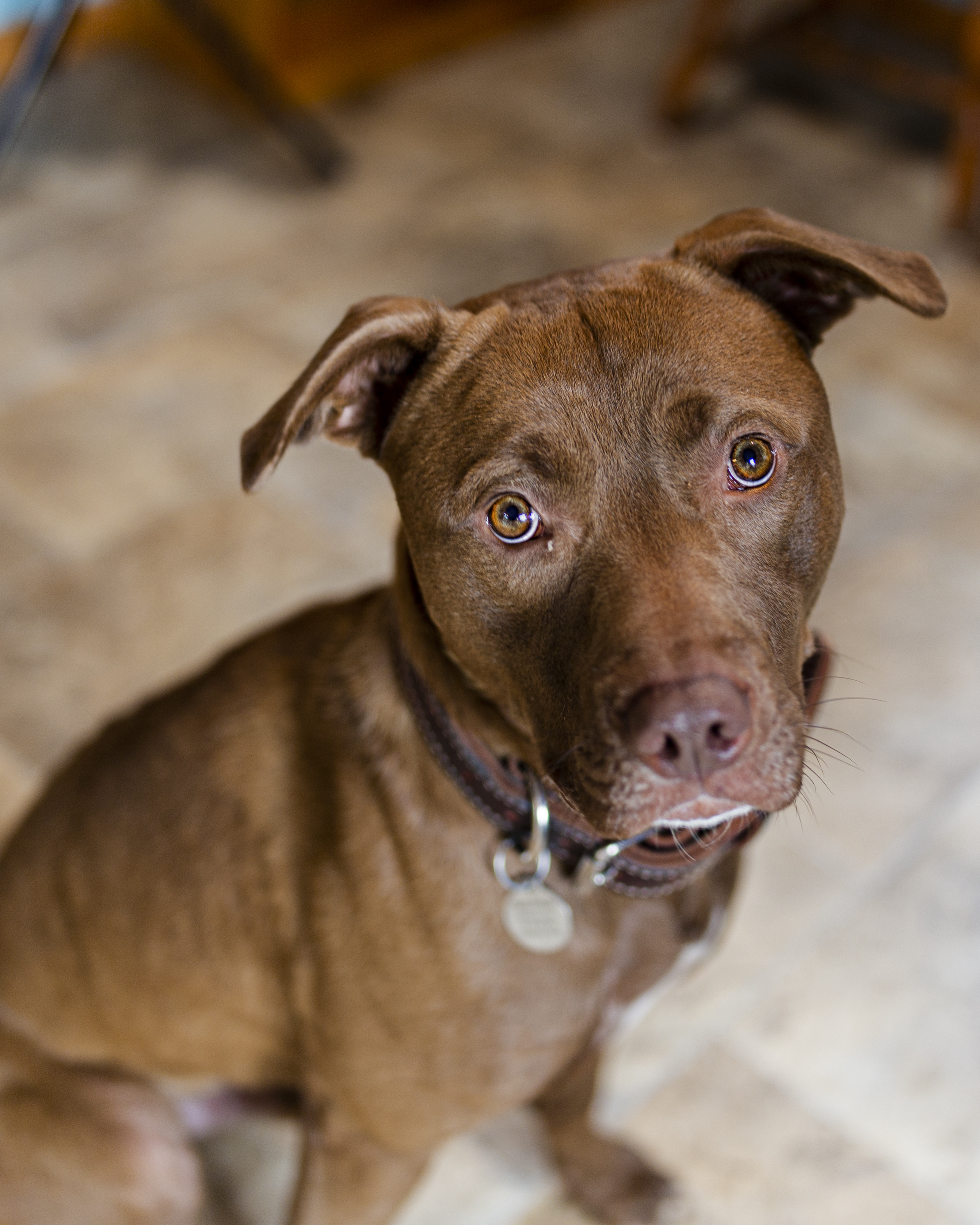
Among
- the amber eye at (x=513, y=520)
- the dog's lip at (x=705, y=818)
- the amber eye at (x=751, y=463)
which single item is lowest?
→ the dog's lip at (x=705, y=818)

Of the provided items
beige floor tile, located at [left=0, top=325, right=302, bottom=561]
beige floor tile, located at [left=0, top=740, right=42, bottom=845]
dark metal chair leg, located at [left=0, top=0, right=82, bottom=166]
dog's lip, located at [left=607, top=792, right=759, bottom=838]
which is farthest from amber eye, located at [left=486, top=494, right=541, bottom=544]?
dark metal chair leg, located at [left=0, top=0, right=82, bottom=166]

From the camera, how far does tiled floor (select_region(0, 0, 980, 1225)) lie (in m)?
2.18

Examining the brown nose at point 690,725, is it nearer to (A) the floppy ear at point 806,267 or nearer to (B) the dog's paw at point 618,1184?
(A) the floppy ear at point 806,267

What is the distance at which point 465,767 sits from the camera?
1537mm

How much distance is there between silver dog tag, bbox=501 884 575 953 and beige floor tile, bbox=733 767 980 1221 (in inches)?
34.6

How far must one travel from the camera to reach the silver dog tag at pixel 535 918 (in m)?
1.56

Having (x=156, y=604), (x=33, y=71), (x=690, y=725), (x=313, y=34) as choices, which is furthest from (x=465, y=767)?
(x=313, y=34)

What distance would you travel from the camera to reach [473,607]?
1.40 meters

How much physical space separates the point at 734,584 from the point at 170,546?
233 cm

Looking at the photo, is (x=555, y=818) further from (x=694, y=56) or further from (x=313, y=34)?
(x=313, y=34)

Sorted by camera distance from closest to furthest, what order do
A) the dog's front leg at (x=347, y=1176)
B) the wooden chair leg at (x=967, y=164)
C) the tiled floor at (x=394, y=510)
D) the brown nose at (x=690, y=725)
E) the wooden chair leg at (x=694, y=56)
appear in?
the brown nose at (x=690, y=725) → the dog's front leg at (x=347, y=1176) → the tiled floor at (x=394, y=510) → the wooden chair leg at (x=967, y=164) → the wooden chair leg at (x=694, y=56)

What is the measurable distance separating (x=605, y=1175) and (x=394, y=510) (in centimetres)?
183

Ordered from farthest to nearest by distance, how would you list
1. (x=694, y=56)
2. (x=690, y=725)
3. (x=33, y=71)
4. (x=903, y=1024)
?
1. (x=694, y=56)
2. (x=33, y=71)
3. (x=903, y=1024)
4. (x=690, y=725)

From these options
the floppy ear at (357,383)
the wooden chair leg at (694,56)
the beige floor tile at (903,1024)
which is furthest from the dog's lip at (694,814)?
the wooden chair leg at (694,56)
